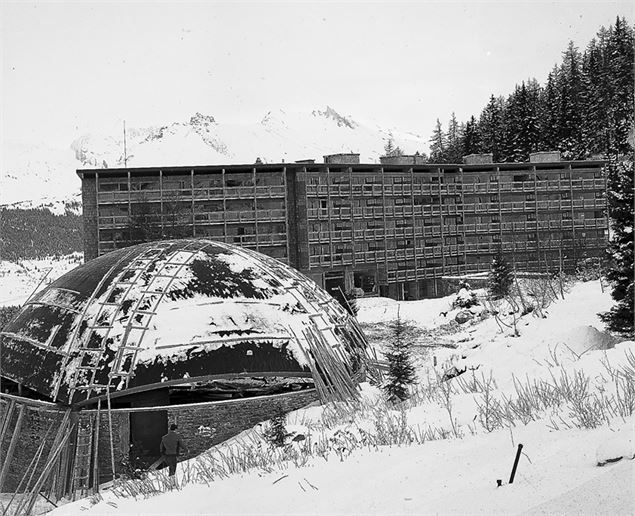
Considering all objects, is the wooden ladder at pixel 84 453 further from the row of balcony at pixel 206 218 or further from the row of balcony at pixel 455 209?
the row of balcony at pixel 455 209

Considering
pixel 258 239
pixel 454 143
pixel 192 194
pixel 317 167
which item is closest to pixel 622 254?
pixel 258 239

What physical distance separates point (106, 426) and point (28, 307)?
5936mm

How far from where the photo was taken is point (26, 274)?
89812 millimetres

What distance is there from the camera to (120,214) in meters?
51.3

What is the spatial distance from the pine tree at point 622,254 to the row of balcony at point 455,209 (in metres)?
34.5

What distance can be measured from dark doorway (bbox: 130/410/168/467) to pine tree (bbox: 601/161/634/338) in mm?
13645

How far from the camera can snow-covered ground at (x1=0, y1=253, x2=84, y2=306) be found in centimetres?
7825

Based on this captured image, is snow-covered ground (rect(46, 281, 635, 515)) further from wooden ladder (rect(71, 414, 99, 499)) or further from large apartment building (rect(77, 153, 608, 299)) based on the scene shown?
large apartment building (rect(77, 153, 608, 299))

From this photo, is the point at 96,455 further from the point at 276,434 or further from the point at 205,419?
the point at 276,434

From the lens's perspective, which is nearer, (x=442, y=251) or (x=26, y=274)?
(x=442, y=251)

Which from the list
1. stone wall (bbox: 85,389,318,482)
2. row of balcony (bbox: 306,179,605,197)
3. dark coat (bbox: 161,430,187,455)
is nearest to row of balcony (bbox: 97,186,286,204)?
row of balcony (bbox: 306,179,605,197)

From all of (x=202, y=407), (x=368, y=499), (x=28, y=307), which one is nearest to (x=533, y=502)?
(x=368, y=499)

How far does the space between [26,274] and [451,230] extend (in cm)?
6335

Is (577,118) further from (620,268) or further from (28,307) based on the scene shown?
(28,307)
